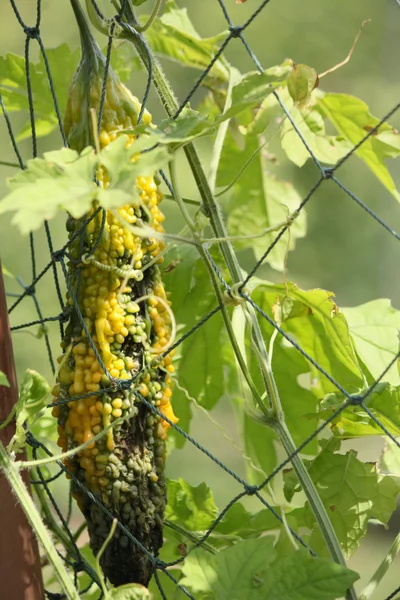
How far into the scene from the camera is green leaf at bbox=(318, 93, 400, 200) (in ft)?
2.88

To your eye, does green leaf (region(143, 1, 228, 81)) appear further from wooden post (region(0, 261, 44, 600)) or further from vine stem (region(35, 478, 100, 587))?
vine stem (region(35, 478, 100, 587))

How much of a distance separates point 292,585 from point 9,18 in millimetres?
4306

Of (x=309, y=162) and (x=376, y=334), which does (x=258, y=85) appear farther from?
(x=309, y=162)

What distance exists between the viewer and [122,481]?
687mm

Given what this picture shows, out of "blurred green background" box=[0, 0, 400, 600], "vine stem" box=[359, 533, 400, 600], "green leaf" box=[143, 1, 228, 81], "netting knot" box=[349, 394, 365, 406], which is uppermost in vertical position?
"blurred green background" box=[0, 0, 400, 600]

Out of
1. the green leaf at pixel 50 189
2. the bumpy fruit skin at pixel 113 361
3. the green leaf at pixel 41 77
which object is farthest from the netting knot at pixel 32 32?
the green leaf at pixel 50 189

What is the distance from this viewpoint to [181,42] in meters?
0.95

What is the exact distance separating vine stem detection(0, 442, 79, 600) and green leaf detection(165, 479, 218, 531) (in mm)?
255

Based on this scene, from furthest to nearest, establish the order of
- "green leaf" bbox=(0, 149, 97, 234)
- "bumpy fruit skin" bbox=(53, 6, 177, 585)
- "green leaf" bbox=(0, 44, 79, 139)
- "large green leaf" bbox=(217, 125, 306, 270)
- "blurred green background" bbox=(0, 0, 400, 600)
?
"blurred green background" bbox=(0, 0, 400, 600)
"large green leaf" bbox=(217, 125, 306, 270)
"green leaf" bbox=(0, 44, 79, 139)
"bumpy fruit skin" bbox=(53, 6, 177, 585)
"green leaf" bbox=(0, 149, 97, 234)

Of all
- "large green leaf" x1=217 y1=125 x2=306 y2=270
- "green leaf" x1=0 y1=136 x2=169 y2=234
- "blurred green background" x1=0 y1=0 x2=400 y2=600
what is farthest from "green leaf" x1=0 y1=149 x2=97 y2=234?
"blurred green background" x1=0 y1=0 x2=400 y2=600

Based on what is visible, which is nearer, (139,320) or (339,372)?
(139,320)

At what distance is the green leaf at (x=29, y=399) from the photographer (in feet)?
2.04

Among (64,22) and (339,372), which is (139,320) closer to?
(339,372)

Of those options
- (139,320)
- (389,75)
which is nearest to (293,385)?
(139,320)
